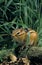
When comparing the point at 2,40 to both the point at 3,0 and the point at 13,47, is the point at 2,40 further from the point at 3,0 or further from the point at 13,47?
the point at 3,0

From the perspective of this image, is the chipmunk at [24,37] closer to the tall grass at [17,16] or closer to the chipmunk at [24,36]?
the chipmunk at [24,36]

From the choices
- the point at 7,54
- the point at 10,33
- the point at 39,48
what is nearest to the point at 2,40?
the point at 10,33

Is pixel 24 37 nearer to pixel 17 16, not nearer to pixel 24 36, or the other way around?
pixel 24 36

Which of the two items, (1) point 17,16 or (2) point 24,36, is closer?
(2) point 24,36

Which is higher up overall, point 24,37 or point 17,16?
point 17,16

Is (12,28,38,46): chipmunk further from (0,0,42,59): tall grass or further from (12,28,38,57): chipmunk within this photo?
(0,0,42,59): tall grass

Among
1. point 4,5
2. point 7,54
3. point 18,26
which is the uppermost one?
point 4,5

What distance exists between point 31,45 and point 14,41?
1.02 feet

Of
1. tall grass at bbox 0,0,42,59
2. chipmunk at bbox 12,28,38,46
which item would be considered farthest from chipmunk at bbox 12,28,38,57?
tall grass at bbox 0,0,42,59

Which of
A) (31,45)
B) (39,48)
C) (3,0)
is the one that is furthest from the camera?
(3,0)

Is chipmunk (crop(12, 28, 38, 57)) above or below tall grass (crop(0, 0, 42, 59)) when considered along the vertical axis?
below

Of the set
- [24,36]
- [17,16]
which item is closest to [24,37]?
[24,36]

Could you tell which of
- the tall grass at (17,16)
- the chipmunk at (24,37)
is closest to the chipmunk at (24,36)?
the chipmunk at (24,37)

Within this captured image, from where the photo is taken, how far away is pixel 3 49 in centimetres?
325
